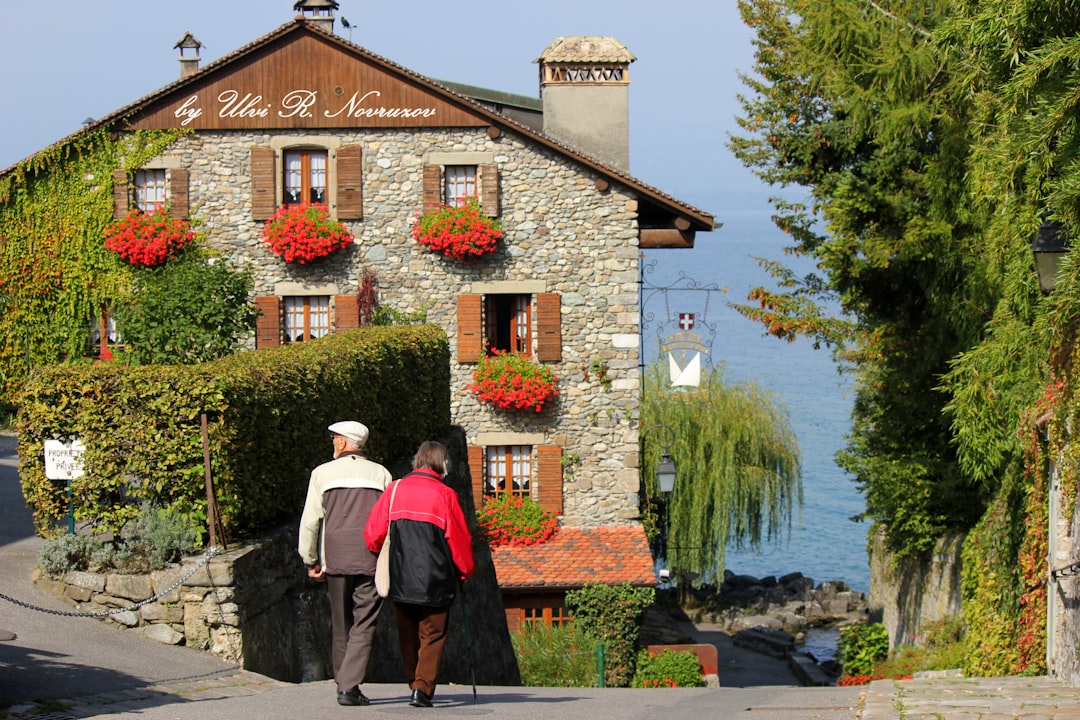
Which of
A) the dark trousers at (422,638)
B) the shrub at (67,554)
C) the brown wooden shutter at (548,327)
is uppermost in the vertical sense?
the brown wooden shutter at (548,327)

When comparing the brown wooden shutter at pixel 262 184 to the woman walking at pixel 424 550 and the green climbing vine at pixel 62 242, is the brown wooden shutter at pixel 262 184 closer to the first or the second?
the green climbing vine at pixel 62 242

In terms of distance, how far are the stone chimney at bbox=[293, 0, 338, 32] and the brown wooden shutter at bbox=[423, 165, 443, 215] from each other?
11.4 ft

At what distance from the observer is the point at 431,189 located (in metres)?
23.8

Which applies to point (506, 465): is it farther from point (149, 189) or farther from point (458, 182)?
point (149, 189)

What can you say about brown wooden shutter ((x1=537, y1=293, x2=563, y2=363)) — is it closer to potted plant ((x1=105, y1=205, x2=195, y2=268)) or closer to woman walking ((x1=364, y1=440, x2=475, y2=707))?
potted plant ((x1=105, y1=205, x2=195, y2=268))

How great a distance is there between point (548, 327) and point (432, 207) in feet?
9.34

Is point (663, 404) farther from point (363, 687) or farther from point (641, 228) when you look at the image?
point (363, 687)

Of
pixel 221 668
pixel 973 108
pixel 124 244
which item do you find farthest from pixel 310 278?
pixel 221 668

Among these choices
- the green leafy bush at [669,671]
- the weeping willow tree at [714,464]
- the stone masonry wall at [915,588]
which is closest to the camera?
the stone masonry wall at [915,588]

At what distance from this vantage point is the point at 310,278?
24.0 meters

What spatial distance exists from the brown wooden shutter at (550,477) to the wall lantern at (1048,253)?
14.8m

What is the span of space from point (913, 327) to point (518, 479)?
7.61 metres

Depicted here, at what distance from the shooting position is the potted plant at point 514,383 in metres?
23.6

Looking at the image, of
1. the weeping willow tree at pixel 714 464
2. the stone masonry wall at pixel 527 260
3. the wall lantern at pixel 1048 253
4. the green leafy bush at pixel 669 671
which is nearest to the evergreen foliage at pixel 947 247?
the wall lantern at pixel 1048 253
